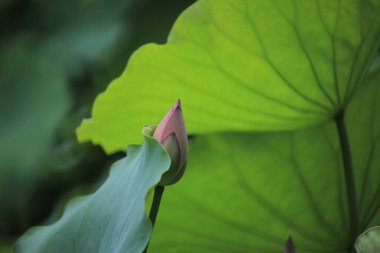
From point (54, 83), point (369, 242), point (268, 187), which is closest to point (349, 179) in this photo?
point (268, 187)

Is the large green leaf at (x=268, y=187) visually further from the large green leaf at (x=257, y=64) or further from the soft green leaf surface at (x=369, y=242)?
the soft green leaf surface at (x=369, y=242)

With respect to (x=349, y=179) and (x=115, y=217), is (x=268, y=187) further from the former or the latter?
(x=115, y=217)

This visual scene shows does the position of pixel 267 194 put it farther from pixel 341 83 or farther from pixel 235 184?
pixel 341 83

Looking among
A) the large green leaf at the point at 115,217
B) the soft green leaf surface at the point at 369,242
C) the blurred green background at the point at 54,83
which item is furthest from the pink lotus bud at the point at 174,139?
the blurred green background at the point at 54,83

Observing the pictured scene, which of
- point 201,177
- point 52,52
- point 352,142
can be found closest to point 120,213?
point 201,177

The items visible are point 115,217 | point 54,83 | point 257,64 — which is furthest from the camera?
point 54,83
